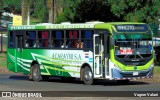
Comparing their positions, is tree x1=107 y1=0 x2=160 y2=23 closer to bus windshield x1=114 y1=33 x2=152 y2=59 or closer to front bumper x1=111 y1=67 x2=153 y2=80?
bus windshield x1=114 y1=33 x2=152 y2=59

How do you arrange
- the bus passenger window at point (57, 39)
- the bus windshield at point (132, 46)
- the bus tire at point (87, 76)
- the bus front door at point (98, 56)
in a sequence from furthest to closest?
the bus passenger window at point (57, 39)
the bus tire at point (87, 76)
the bus front door at point (98, 56)
the bus windshield at point (132, 46)

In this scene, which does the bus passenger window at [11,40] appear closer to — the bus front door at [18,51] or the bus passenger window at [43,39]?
the bus front door at [18,51]

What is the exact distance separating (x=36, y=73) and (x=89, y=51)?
4.76m

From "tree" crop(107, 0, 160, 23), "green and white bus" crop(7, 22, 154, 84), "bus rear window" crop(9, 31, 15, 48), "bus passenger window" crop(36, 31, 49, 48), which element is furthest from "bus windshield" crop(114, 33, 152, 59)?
"tree" crop(107, 0, 160, 23)

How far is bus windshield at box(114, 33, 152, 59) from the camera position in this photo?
25.6 metres

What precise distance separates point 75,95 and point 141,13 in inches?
630

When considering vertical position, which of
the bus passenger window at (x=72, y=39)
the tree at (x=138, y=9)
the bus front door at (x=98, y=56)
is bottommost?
the bus front door at (x=98, y=56)

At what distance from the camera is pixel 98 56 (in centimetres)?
2625

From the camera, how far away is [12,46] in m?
32.0

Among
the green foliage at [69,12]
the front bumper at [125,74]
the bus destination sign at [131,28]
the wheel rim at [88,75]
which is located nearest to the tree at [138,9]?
the green foliage at [69,12]

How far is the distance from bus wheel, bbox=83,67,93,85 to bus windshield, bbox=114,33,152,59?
1.82m

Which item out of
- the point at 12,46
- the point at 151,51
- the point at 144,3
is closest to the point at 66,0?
the point at 144,3

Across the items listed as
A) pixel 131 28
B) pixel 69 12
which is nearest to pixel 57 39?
pixel 131 28

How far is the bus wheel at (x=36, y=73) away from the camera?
3030 centimetres
